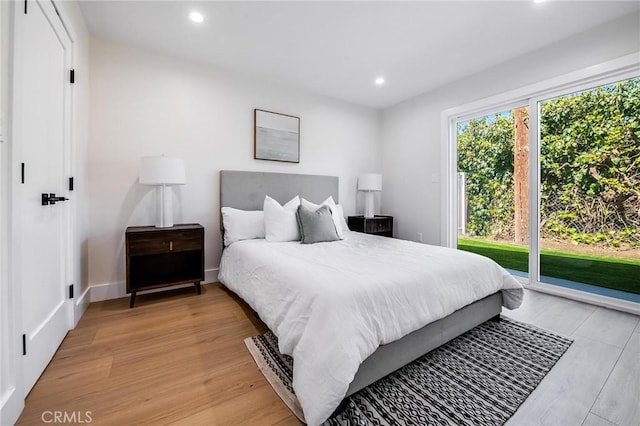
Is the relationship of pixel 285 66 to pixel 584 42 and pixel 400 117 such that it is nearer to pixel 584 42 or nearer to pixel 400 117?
pixel 400 117

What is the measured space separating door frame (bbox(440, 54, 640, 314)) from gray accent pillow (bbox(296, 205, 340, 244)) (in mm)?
1846

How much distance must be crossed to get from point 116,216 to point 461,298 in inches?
126

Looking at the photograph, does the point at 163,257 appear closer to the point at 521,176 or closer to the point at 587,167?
the point at 521,176

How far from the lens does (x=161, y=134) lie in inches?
113

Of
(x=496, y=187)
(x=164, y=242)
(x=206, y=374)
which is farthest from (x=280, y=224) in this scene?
(x=496, y=187)

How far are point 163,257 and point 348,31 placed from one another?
3.00 metres

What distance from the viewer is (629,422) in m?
1.20

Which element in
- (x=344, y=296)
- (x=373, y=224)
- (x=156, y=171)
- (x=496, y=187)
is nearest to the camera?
(x=344, y=296)

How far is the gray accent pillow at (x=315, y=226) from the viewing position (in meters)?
2.72

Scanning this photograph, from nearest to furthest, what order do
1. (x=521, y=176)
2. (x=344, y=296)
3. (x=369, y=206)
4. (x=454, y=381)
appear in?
(x=344, y=296)
(x=454, y=381)
(x=521, y=176)
(x=369, y=206)

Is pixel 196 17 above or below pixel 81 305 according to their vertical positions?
above

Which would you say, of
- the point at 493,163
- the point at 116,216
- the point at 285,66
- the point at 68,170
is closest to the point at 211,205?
the point at 116,216

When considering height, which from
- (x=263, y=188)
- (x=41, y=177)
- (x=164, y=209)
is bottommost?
(x=164, y=209)

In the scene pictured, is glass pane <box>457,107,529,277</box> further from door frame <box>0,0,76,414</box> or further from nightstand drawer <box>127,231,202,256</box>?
door frame <box>0,0,76,414</box>
